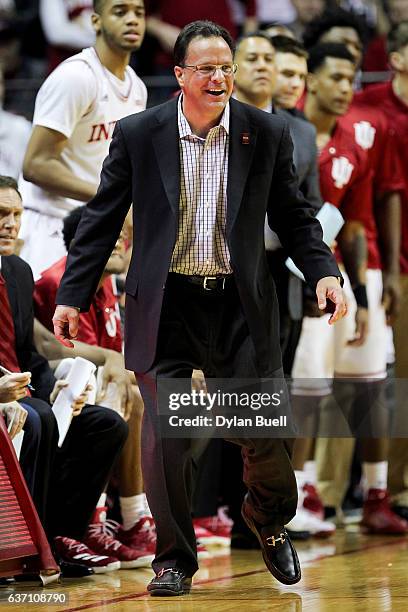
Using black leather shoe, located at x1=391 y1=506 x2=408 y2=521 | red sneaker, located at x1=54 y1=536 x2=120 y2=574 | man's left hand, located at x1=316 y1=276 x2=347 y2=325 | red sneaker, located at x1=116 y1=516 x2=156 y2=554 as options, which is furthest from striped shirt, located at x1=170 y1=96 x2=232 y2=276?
black leather shoe, located at x1=391 y1=506 x2=408 y2=521

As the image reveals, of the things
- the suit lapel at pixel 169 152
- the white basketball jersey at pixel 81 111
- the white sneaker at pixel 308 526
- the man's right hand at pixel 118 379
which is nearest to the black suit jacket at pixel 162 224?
the suit lapel at pixel 169 152

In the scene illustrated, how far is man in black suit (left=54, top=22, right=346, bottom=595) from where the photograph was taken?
4711 millimetres

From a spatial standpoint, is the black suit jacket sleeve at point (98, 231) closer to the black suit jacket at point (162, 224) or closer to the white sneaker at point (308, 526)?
the black suit jacket at point (162, 224)

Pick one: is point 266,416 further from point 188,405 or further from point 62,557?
point 62,557

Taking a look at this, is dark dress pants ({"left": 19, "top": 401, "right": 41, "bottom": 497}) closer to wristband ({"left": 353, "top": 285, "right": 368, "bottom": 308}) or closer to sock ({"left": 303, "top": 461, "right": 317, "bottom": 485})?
sock ({"left": 303, "top": 461, "right": 317, "bottom": 485})

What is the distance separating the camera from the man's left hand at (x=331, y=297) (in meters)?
4.61

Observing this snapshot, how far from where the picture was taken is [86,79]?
621 centimetres

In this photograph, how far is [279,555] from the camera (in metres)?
4.87

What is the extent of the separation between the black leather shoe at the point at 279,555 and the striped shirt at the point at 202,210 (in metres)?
0.99

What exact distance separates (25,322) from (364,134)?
8.85 feet

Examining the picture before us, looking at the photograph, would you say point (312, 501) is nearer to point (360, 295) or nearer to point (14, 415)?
point (360, 295)

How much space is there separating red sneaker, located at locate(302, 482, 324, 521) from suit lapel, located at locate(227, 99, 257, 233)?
8.09 ft

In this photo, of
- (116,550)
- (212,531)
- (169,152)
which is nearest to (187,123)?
(169,152)

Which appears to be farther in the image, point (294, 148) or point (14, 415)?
point (294, 148)
